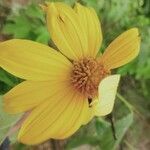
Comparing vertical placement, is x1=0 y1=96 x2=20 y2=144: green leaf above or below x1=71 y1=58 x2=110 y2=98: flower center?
below

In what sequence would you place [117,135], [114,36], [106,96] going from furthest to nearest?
[114,36]
[117,135]
[106,96]

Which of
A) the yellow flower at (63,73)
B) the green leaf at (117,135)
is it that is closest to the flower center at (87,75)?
the yellow flower at (63,73)

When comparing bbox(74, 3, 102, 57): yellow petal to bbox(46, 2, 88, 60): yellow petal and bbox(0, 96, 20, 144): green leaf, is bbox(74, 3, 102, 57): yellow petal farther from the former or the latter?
bbox(0, 96, 20, 144): green leaf

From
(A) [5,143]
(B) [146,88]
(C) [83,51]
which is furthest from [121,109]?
(C) [83,51]

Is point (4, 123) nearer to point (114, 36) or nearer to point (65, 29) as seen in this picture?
point (65, 29)

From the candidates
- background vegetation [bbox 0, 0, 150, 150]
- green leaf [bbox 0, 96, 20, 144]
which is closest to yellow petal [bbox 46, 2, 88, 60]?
green leaf [bbox 0, 96, 20, 144]

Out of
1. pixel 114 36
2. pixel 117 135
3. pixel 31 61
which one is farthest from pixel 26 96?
pixel 114 36

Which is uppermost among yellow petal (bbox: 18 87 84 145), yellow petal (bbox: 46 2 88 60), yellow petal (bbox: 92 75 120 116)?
Answer: yellow petal (bbox: 46 2 88 60)
